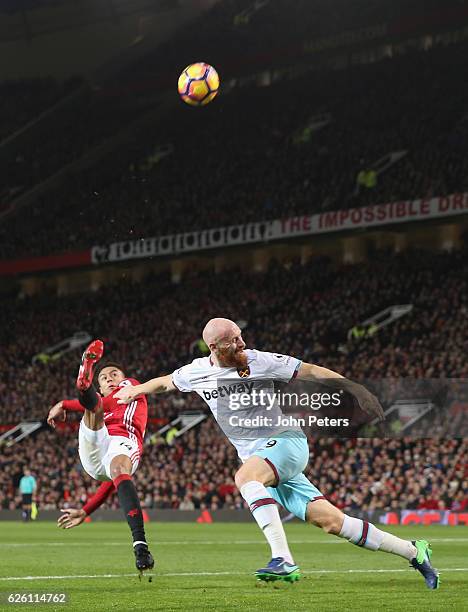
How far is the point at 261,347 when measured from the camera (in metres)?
38.8

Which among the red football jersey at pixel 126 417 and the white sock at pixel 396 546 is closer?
the white sock at pixel 396 546

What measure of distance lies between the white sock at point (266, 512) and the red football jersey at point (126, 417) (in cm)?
258

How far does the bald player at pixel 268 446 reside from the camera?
8.81m

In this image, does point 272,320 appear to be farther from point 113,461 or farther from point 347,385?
point 347,385

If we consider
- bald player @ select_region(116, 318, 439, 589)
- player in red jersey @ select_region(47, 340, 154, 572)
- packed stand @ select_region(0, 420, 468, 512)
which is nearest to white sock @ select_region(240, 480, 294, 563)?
bald player @ select_region(116, 318, 439, 589)

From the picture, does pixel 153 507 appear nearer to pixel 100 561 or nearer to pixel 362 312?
pixel 362 312

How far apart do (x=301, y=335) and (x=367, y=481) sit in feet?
33.8

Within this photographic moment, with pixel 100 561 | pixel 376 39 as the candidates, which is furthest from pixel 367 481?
pixel 376 39

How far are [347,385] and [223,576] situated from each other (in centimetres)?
416

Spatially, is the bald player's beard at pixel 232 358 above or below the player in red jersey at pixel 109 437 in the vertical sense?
above

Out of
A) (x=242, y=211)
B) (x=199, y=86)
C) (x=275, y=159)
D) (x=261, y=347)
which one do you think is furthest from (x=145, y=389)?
(x=275, y=159)

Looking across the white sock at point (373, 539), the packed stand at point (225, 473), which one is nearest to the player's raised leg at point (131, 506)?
the white sock at point (373, 539)

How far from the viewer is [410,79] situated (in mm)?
47062

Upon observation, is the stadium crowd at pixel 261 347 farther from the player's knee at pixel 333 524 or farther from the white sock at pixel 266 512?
the white sock at pixel 266 512
